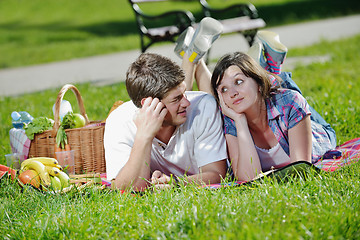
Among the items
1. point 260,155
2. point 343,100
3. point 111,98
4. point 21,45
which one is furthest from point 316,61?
point 21,45

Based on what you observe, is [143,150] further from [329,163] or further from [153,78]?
[329,163]

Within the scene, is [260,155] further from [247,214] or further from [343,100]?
[343,100]

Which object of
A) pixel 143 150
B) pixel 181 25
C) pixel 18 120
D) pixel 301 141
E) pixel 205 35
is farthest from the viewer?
pixel 181 25

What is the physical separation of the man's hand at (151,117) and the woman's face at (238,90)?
0.51m

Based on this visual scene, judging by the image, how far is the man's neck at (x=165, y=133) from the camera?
3.87 metres

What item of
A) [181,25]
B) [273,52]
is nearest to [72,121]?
[273,52]

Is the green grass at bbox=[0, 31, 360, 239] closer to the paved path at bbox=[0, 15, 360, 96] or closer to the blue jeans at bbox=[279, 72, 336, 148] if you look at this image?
the blue jeans at bbox=[279, 72, 336, 148]

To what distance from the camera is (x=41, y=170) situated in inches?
151

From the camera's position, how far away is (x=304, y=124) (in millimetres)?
3682

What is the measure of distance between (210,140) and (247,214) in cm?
106

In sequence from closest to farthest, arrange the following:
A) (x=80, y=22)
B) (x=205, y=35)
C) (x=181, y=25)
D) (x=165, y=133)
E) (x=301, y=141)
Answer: (x=301, y=141) → (x=165, y=133) → (x=205, y=35) → (x=181, y=25) → (x=80, y=22)

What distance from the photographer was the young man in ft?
11.7

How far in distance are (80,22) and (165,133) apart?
18.0 meters

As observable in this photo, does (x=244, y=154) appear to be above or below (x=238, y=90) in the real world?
below
